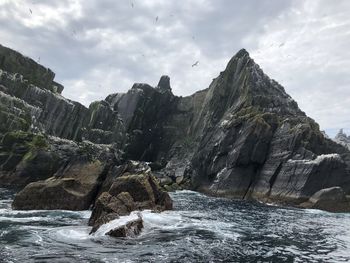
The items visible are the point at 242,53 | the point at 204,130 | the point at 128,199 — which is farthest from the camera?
the point at 242,53

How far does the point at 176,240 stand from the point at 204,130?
3480 inches

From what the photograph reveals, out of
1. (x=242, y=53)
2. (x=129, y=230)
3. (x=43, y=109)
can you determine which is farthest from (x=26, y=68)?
(x=129, y=230)

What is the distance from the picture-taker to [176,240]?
3177 cm

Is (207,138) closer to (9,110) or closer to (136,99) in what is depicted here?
(136,99)

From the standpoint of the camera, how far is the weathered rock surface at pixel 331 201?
6388 cm

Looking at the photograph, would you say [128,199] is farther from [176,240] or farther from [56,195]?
[176,240]

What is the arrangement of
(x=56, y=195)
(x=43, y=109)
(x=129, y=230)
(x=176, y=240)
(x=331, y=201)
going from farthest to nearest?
(x=43, y=109) → (x=331, y=201) → (x=56, y=195) → (x=129, y=230) → (x=176, y=240)

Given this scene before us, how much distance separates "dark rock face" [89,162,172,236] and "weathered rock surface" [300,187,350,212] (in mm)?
27720

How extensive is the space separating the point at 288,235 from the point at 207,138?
232 ft

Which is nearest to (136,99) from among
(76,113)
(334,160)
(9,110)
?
(76,113)

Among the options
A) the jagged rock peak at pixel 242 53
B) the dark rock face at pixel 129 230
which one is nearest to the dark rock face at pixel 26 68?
the jagged rock peak at pixel 242 53

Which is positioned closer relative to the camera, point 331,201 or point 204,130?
point 331,201

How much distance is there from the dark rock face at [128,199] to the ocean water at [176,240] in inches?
57.2

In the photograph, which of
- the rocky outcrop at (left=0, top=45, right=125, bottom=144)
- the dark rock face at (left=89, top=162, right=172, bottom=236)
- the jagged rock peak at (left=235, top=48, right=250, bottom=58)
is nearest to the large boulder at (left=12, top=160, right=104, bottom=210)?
the dark rock face at (left=89, top=162, right=172, bottom=236)
